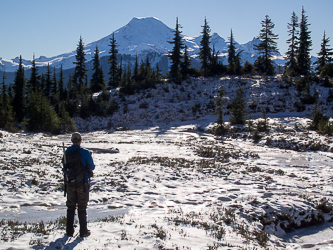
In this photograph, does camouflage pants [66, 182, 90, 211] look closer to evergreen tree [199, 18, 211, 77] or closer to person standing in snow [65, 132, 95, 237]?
person standing in snow [65, 132, 95, 237]

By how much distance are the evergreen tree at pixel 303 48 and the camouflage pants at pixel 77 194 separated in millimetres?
61239

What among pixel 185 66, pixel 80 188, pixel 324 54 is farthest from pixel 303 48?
pixel 80 188

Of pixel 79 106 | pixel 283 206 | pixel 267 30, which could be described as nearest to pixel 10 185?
pixel 283 206

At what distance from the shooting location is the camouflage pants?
5789 mm

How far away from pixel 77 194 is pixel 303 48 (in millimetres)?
63476

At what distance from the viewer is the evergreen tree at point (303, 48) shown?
55.1 m

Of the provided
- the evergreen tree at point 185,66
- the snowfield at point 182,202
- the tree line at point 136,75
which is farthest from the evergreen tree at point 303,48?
the snowfield at point 182,202

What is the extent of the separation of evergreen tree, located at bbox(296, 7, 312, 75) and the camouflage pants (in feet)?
201

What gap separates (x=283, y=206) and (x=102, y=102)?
47.0 meters

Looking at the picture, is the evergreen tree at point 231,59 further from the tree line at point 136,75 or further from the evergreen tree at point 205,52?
the evergreen tree at point 205,52

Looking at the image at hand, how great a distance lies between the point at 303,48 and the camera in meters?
55.2

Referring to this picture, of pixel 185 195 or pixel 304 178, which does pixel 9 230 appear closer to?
pixel 185 195

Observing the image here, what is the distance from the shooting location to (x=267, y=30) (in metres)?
57.4

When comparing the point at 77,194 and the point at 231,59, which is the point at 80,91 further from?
the point at 77,194
